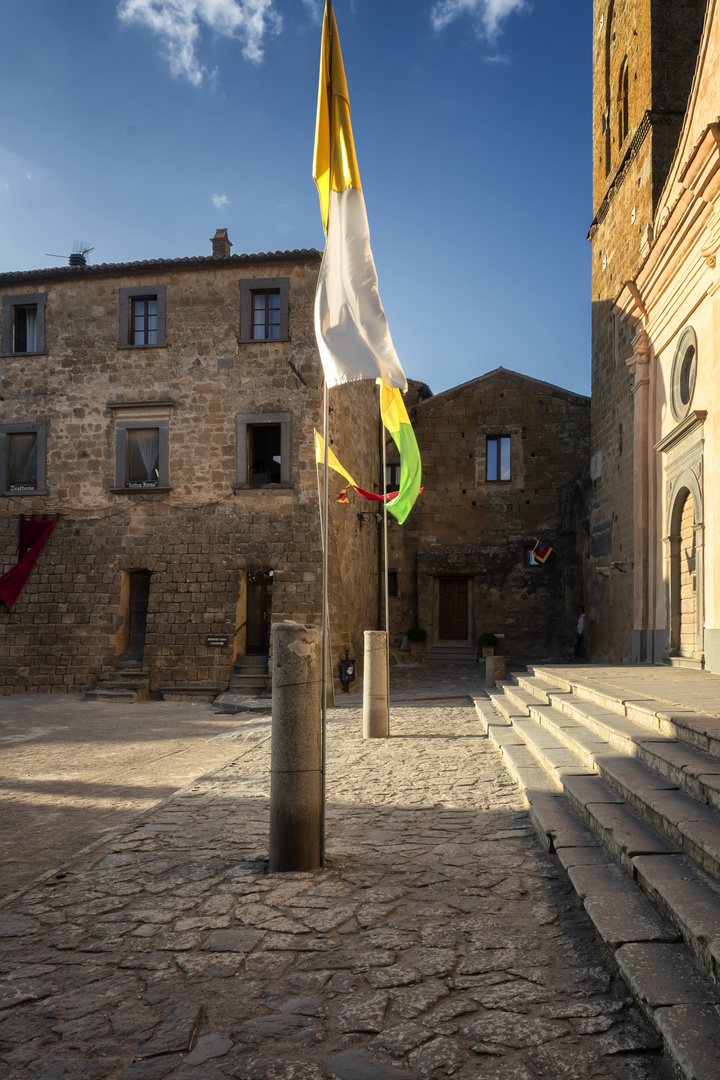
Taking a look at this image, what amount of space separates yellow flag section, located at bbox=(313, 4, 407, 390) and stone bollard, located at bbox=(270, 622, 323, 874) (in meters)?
1.85

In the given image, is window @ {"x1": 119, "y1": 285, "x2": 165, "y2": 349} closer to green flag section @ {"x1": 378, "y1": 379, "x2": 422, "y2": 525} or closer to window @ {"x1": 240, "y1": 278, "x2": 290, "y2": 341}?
window @ {"x1": 240, "y1": 278, "x2": 290, "y2": 341}

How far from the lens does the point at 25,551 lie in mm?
17250

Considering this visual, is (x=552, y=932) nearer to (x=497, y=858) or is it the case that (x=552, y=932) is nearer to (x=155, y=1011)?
(x=497, y=858)

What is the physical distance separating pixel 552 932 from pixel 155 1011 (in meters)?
1.72

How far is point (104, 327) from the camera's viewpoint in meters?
17.6

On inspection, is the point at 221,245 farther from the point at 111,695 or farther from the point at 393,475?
the point at 111,695

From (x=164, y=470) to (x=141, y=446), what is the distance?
0.88m

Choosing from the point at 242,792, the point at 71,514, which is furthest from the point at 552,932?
the point at 71,514

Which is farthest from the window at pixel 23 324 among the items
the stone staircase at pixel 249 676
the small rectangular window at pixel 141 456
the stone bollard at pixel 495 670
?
the stone bollard at pixel 495 670

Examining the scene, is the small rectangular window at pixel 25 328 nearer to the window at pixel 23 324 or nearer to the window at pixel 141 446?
the window at pixel 23 324


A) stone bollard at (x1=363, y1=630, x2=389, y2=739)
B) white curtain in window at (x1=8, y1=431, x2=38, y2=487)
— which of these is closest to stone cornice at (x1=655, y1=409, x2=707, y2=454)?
stone bollard at (x1=363, y1=630, x2=389, y2=739)

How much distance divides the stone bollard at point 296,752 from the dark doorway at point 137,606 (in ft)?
44.6

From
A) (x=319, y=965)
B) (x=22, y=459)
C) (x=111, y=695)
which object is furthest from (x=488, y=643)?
(x=319, y=965)

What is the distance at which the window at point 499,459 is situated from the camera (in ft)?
74.4
